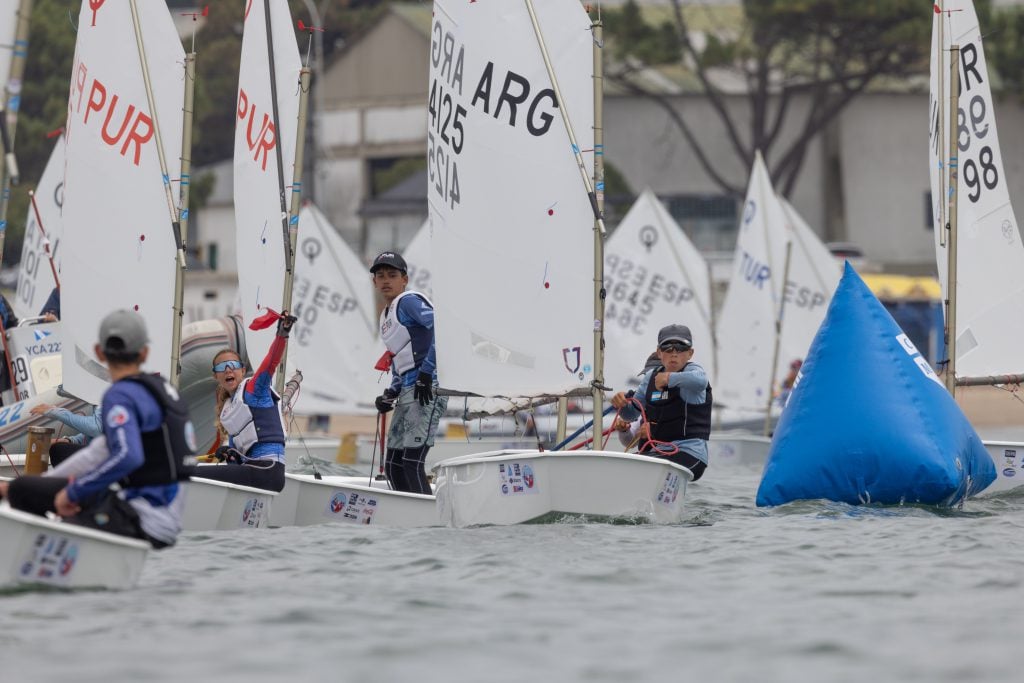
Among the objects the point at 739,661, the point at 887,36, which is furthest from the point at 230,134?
the point at 739,661

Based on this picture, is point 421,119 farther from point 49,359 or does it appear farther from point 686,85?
point 49,359

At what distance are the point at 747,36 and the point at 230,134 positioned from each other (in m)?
19.0

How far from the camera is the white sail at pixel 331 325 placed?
2448 cm

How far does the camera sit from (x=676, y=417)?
428 inches

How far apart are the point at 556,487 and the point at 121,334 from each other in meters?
3.21

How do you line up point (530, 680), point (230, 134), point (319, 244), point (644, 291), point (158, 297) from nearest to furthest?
point (530, 680)
point (158, 297)
point (319, 244)
point (644, 291)
point (230, 134)

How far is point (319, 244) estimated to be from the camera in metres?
25.0

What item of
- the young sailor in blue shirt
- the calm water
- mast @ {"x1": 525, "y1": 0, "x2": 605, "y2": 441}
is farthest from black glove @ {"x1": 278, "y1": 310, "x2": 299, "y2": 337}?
the young sailor in blue shirt

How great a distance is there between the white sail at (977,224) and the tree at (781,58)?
23.9m

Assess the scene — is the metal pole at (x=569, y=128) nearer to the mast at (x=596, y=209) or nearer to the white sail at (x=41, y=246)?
the mast at (x=596, y=209)

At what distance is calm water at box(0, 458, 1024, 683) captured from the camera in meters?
6.42

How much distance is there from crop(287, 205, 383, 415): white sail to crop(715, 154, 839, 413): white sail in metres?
4.91

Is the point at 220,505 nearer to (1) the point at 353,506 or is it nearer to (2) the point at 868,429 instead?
(1) the point at 353,506

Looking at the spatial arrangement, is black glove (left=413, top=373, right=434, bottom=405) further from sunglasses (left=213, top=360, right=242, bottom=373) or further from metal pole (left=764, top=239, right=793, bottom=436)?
metal pole (left=764, top=239, right=793, bottom=436)
